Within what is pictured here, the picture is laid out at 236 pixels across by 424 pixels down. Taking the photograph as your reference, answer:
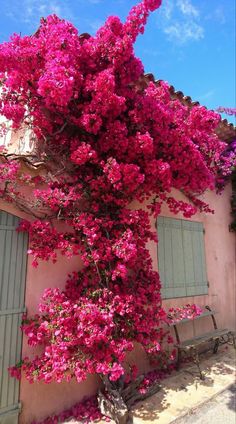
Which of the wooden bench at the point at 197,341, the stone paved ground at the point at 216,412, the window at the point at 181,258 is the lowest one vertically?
the stone paved ground at the point at 216,412

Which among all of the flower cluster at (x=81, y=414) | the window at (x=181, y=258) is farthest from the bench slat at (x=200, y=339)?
the flower cluster at (x=81, y=414)

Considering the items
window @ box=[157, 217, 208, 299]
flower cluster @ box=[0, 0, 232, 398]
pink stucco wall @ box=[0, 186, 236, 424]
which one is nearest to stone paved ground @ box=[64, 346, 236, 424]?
pink stucco wall @ box=[0, 186, 236, 424]

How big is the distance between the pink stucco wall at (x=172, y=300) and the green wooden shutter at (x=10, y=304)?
0.31 feet

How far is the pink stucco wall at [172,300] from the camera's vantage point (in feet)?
12.0

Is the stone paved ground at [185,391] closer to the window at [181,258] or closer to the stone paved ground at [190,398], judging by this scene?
the stone paved ground at [190,398]

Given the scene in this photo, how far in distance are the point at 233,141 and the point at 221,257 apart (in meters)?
2.81

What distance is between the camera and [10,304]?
3572mm

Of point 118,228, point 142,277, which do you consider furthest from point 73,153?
point 142,277

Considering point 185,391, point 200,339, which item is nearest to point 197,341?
point 200,339

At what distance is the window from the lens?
5.46m

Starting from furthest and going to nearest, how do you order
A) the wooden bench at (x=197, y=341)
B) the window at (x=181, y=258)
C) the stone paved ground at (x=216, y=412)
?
1. the window at (x=181, y=258)
2. the wooden bench at (x=197, y=341)
3. the stone paved ground at (x=216, y=412)

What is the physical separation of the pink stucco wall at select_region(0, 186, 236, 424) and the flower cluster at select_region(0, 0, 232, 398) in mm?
200

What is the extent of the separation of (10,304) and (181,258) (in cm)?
341

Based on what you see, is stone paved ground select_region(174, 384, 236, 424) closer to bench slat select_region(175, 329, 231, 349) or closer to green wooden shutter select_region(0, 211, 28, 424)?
bench slat select_region(175, 329, 231, 349)
